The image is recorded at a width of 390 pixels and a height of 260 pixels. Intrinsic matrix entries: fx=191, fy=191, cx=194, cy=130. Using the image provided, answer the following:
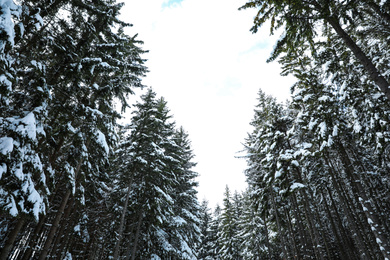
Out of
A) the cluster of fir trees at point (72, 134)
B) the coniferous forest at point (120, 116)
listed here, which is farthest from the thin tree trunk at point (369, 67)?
the cluster of fir trees at point (72, 134)

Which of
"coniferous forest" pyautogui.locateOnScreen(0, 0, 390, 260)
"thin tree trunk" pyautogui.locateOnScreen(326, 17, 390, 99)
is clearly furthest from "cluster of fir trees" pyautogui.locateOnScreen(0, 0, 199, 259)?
"thin tree trunk" pyautogui.locateOnScreen(326, 17, 390, 99)

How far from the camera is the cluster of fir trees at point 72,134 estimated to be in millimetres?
5109

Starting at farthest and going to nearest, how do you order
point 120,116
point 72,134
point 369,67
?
1. point 120,116
2. point 72,134
3. point 369,67

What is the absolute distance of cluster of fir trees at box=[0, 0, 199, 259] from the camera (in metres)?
5.11

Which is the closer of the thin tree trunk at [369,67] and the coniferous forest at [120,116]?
the coniferous forest at [120,116]

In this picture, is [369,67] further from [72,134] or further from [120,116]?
[72,134]

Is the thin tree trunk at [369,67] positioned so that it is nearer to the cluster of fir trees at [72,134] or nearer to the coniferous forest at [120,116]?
the coniferous forest at [120,116]

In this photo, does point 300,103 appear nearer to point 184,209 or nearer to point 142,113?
point 142,113

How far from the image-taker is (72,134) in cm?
1057

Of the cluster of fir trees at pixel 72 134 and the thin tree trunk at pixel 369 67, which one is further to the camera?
the thin tree trunk at pixel 369 67

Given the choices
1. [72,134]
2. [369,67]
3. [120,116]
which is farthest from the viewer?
[120,116]

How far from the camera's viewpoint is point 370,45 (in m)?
8.60

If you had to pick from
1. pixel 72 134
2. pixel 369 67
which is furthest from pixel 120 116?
pixel 369 67

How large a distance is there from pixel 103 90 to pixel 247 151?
1446 centimetres
